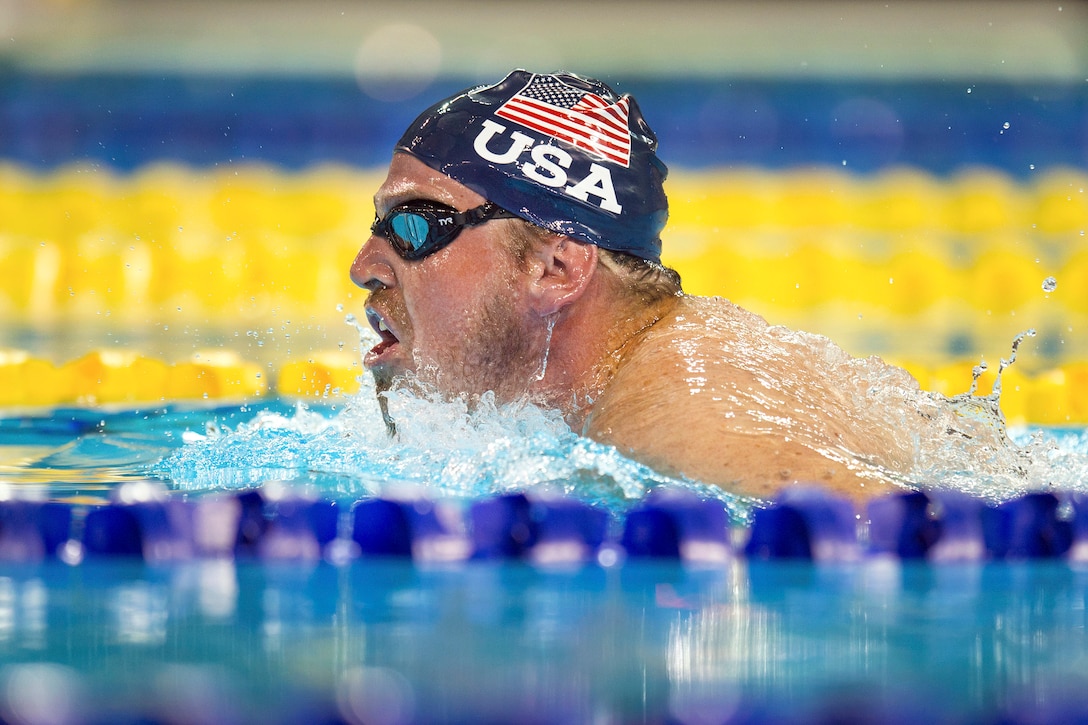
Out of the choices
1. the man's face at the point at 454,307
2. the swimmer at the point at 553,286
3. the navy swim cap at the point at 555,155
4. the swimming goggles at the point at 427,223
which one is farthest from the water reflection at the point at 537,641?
the navy swim cap at the point at 555,155

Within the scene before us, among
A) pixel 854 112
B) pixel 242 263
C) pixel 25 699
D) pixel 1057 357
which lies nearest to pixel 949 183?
pixel 854 112

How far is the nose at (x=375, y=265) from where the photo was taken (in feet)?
8.13

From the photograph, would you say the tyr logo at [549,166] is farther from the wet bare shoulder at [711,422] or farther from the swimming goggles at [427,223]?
the wet bare shoulder at [711,422]

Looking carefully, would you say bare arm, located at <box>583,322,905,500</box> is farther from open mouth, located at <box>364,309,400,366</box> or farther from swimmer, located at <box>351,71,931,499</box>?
open mouth, located at <box>364,309,400,366</box>

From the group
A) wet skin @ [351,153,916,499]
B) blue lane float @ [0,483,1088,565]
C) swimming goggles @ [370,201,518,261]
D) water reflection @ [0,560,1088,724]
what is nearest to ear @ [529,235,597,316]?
wet skin @ [351,153,916,499]

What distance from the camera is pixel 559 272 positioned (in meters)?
2.44

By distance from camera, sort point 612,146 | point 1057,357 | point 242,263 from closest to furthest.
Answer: point 612,146 → point 1057,357 → point 242,263

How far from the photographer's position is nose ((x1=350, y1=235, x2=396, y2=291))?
2.48 meters

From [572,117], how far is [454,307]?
546mm

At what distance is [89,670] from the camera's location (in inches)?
48.3

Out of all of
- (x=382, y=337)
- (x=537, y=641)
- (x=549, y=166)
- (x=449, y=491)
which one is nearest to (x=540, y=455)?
(x=449, y=491)

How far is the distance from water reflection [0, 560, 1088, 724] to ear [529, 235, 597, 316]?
691 mm

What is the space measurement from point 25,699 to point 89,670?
14 centimetres

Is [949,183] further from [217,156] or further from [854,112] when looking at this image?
[217,156]
